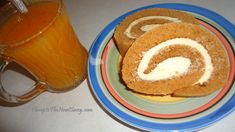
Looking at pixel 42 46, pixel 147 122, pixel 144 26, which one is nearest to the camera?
pixel 147 122

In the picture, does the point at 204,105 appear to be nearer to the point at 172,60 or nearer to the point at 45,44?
the point at 172,60

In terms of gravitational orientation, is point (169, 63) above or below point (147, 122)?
above

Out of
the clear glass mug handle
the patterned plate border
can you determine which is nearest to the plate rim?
the patterned plate border

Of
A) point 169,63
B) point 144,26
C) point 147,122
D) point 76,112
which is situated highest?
point 144,26

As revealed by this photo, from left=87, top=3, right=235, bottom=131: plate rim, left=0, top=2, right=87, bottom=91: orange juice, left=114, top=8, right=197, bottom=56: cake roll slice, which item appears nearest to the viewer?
left=87, top=3, right=235, bottom=131: plate rim

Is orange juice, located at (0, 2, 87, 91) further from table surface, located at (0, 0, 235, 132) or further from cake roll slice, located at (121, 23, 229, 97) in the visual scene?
cake roll slice, located at (121, 23, 229, 97)

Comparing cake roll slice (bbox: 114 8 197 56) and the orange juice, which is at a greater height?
cake roll slice (bbox: 114 8 197 56)

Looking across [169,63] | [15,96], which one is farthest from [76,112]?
[169,63]
